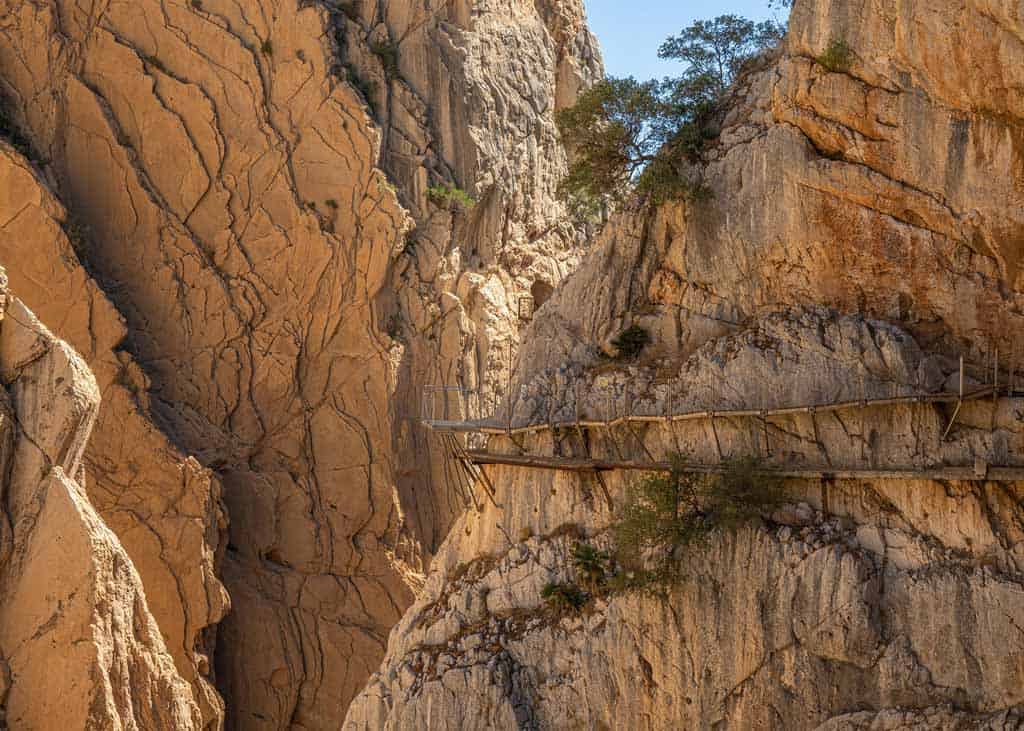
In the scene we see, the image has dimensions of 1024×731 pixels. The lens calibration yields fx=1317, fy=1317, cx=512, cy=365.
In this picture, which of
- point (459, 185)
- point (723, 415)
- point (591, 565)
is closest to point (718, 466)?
point (723, 415)

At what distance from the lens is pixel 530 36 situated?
41156mm

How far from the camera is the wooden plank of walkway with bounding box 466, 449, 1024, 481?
20.7 metres

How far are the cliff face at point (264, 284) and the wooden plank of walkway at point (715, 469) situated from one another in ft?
34.4

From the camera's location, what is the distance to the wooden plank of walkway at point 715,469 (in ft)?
67.9

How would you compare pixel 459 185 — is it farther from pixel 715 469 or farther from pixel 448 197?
pixel 715 469

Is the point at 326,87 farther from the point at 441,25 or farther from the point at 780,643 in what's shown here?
the point at 780,643

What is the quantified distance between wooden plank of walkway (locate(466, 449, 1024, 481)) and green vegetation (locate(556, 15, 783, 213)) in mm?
5397

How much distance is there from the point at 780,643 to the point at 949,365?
5.54 m

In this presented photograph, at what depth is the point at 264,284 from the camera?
35.7m

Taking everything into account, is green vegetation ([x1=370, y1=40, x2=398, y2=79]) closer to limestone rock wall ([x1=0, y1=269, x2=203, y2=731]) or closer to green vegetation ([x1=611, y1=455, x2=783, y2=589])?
limestone rock wall ([x1=0, y1=269, x2=203, y2=731])

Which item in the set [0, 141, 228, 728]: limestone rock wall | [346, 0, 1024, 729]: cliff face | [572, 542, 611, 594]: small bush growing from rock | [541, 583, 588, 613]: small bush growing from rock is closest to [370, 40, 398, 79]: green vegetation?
[0, 141, 228, 728]: limestone rock wall

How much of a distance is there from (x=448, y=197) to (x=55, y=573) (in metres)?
17.4

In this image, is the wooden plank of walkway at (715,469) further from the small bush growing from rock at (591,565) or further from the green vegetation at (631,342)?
the green vegetation at (631,342)

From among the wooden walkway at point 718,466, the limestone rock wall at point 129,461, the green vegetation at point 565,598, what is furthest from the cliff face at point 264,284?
the green vegetation at point 565,598
